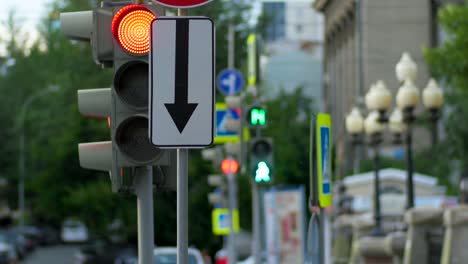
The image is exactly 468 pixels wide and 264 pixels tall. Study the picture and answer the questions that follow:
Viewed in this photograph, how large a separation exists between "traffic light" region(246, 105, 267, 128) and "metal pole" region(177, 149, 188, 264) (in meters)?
13.6

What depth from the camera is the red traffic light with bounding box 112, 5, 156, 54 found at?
8375 mm

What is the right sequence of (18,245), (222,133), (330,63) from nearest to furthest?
(222,133) < (18,245) < (330,63)

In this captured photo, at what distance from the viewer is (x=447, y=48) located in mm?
29281

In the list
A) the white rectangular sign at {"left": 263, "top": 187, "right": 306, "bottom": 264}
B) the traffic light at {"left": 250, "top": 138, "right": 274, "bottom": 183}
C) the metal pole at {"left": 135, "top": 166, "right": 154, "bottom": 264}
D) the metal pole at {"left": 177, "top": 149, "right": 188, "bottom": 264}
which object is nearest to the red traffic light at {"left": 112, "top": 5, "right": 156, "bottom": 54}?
the metal pole at {"left": 135, "top": 166, "right": 154, "bottom": 264}

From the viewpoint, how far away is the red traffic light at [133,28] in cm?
838

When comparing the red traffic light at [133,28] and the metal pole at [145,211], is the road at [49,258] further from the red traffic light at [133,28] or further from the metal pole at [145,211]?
the red traffic light at [133,28]

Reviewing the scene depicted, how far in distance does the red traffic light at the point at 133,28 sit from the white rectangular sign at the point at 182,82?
971 millimetres

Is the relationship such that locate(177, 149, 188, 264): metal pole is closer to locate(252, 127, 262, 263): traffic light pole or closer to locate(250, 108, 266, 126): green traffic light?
locate(250, 108, 266, 126): green traffic light

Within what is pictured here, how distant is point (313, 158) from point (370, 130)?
24.0 m

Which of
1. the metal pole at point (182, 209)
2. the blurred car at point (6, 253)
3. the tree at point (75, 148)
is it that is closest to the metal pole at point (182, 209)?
the metal pole at point (182, 209)

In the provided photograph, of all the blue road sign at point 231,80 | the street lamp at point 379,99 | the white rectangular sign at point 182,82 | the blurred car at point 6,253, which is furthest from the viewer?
the blurred car at point 6,253

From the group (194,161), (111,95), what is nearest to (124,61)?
(111,95)

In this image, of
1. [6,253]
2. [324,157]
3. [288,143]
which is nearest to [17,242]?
[6,253]

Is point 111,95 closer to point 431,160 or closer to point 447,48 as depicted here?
point 447,48
